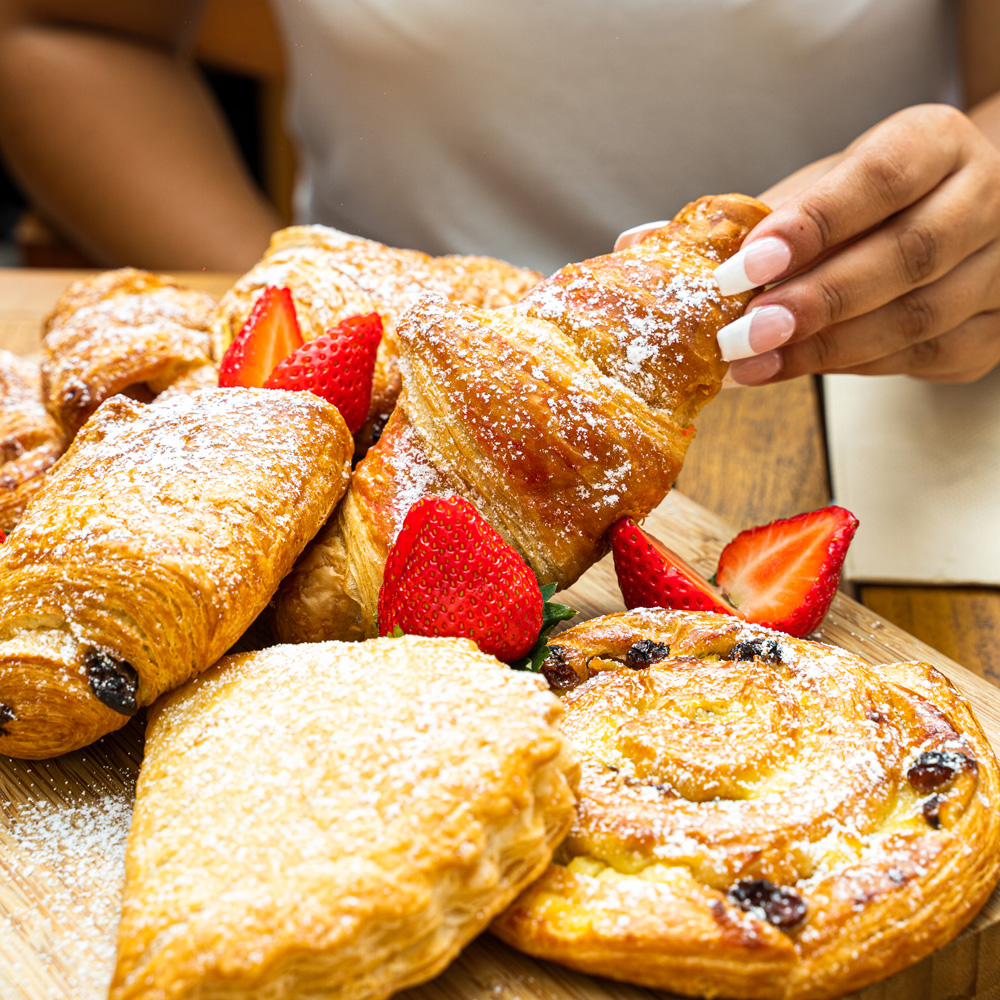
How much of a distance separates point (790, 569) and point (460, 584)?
53 centimetres

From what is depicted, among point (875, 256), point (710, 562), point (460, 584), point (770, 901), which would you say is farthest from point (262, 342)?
point (770, 901)

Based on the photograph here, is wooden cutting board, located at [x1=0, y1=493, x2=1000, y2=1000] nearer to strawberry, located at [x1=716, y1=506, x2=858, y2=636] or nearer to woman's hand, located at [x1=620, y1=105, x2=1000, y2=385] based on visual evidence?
strawberry, located at [x1=716, y1=506, x2=858, y2=636]

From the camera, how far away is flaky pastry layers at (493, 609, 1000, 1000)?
911 millimetres

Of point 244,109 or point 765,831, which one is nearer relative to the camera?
point 765,831

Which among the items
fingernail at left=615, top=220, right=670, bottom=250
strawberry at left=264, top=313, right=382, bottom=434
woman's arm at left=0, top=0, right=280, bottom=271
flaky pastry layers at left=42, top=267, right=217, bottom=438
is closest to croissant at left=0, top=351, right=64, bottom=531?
flaky pastry layers at left=42, top=267, right=217, bottom=438

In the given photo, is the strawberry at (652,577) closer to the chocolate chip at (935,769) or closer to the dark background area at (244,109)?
the chocolate chip at (935,769)

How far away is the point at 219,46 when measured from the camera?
14.5 feet

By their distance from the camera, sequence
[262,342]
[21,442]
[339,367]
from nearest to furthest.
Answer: [339,367] → [262,342] → [21,442]

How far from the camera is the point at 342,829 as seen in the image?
0.90 m

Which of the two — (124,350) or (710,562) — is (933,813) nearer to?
(710,562)

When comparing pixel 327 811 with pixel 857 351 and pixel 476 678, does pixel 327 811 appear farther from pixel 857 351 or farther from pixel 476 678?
pixel 857 351

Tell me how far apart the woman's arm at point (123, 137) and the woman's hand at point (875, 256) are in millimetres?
2029

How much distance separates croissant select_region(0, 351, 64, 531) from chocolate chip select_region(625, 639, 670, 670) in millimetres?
974

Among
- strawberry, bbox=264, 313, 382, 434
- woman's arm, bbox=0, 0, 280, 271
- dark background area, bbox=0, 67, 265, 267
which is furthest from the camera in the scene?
dark background area, bbox=0, 67, 265, 267
